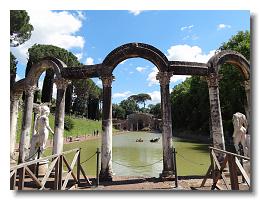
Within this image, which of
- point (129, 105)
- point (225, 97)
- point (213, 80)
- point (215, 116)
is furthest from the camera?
point (129, 105)

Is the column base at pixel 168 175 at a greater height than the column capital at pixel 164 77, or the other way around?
the column capital at pixel 164 77

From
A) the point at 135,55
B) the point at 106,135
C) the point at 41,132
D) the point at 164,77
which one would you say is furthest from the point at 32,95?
the point at 164,77

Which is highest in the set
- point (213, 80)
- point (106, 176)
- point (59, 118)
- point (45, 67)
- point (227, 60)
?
point (227, 60)

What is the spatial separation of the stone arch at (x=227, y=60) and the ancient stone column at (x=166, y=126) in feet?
6.54

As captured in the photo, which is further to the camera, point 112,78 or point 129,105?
point 129,105

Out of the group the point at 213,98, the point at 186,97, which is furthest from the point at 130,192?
the point at 186,97

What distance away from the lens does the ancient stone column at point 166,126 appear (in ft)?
33.0

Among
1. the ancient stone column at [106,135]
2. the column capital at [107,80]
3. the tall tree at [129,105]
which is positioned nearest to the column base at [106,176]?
the ancient stone column at [106,135]

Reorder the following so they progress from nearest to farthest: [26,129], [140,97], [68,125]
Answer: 1. [26,129]
2. [68,125]
3. [140,97]

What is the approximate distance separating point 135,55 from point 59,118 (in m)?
3.97

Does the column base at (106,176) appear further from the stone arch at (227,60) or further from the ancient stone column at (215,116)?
the stone arch at (227,60)

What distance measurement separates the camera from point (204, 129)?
40.6 meters

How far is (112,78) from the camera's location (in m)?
10.5

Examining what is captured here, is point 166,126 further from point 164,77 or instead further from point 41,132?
point 41,132
